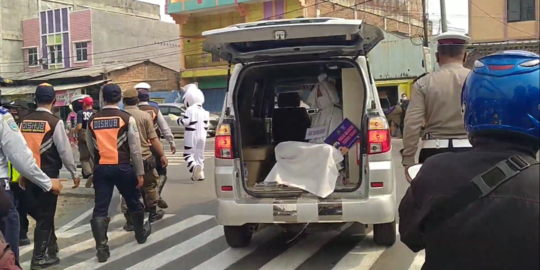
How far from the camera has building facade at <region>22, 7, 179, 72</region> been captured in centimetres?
3681

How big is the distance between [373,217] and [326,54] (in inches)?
64.6

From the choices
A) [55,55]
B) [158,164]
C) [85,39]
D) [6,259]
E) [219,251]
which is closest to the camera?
[6,259]

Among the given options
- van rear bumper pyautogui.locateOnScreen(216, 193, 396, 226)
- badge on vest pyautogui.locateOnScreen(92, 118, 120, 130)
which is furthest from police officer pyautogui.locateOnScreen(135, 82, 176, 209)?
van rear bumper pyautogui.locateOnScreen(216, 193, 396, 226)

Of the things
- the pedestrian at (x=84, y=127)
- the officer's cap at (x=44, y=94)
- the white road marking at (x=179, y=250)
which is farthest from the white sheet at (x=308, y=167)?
the pedestrian at (x=84, y=127)

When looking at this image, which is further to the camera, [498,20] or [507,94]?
[498,20]

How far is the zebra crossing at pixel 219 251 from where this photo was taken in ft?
17.0

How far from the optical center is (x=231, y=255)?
218 inches

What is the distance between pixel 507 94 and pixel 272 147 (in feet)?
14.7

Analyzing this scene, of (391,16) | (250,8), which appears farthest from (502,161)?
(391,16)

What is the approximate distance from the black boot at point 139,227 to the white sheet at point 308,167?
1.51m

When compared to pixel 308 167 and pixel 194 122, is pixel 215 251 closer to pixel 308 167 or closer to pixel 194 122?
pixel 308 167

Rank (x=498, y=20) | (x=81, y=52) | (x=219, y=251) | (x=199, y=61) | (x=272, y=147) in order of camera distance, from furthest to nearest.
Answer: (x=81, y=52) → (x=199, y=61) → (x=498, y=20) → (x=272, y=147) → (x=219, y=251)

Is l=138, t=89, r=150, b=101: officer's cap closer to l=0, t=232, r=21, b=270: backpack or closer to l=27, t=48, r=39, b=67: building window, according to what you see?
l=0, t=232, r=21, b=270: backpack

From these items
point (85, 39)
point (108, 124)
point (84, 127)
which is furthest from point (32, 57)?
point (108, 124)
